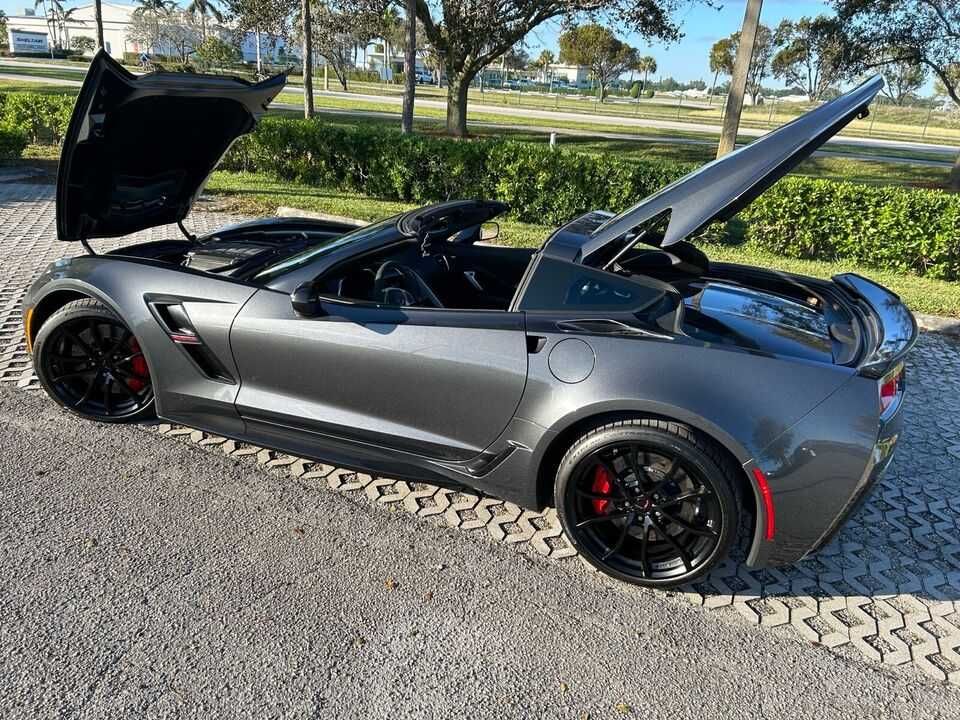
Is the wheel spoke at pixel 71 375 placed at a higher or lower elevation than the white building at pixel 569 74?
lower

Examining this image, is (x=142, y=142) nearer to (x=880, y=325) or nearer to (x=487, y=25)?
(x=880, y=325)

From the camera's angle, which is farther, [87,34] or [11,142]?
[87,34]

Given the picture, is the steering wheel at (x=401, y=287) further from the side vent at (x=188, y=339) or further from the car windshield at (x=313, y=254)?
the side vent at (x=188, y=339)

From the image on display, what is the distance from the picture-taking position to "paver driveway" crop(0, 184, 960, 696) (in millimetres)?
2760

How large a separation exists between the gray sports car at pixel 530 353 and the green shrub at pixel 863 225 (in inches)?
216

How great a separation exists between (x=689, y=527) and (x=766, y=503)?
32 centimetres

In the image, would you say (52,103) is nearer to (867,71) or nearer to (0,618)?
(0,618)

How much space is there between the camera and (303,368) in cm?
328

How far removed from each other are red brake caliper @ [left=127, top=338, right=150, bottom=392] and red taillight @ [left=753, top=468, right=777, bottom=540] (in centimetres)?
304

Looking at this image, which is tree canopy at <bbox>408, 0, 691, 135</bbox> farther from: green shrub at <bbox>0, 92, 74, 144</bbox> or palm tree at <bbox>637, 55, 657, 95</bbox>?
palm tree at <bbox>637, 55, 657, 95</bbox>

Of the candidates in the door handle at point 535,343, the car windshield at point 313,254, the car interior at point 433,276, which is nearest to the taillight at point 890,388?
the door handle at point 535,343

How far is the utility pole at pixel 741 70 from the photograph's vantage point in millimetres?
9383

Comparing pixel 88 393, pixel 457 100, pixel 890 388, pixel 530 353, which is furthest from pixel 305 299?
pixel 457 100

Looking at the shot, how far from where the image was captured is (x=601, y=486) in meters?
2.97
